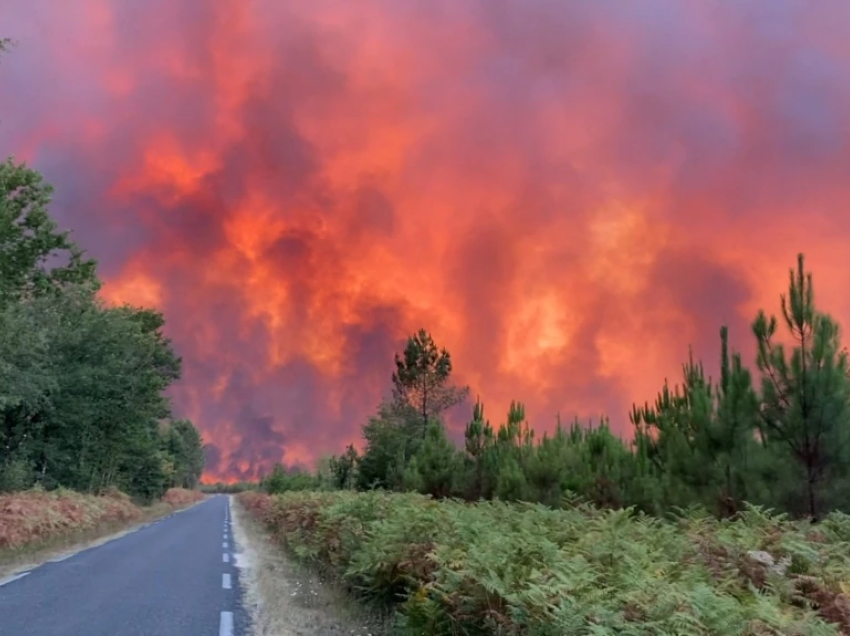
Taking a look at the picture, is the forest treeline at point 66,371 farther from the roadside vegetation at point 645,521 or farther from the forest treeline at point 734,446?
the forest treeline at point 734,446

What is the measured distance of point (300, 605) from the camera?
10500mm

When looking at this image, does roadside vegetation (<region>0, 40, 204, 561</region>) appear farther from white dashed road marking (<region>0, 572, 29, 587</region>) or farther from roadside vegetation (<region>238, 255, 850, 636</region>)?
roadside vegetation (<region>238, 255, 850, 636</region>)

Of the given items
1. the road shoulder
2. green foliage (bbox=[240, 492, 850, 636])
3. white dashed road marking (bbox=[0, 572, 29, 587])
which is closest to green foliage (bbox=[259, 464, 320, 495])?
the road shoulder

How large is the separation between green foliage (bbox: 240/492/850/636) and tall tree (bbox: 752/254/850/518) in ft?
11.3

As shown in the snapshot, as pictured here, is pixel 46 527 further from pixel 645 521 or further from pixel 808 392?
pixel 808 392

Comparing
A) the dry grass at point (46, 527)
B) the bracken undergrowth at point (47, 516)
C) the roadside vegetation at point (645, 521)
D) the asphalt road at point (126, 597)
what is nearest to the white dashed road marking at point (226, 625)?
the asphalt road at point (126, 597)

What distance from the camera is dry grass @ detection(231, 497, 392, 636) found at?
28.3 ft

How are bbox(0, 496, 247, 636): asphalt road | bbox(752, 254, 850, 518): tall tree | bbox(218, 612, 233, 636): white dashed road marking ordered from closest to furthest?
bbox(218, 612, 233, 636): white dashed road marking
bbox(0, 496, 247, 636): asphalt road
bbox(752, 254, 850, 518): tall tree

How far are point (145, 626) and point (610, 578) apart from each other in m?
6.75

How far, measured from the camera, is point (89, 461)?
1737 inches

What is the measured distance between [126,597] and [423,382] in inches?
1493

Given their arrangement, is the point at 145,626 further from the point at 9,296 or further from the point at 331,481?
the point at 331,481

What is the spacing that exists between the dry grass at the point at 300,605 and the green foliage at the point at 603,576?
48 cm

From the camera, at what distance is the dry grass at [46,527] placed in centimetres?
1702
